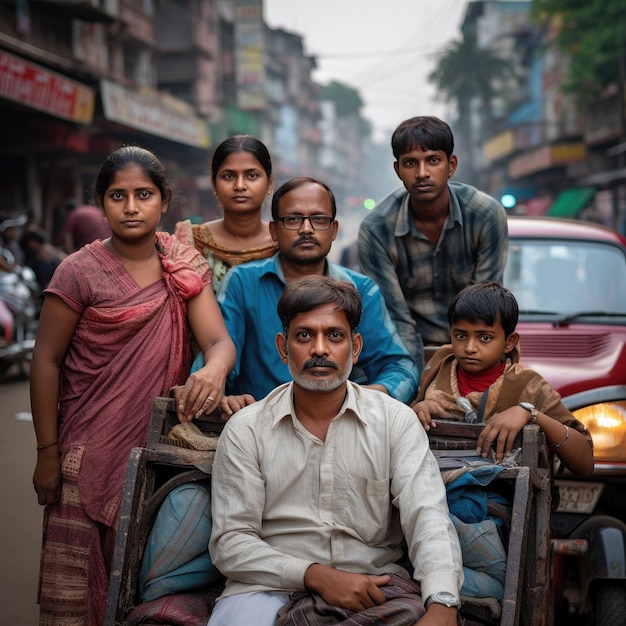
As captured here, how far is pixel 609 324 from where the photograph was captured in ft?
14.7

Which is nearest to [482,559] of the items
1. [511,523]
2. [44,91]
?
[511,523]

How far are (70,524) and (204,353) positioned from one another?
2.37 ft

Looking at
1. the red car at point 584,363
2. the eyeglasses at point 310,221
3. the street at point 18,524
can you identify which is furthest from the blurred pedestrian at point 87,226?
the eyeglasses at point 310,221

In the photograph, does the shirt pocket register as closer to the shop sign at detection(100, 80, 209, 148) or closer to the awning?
the shop sign at detection(100, 80, 209, 148)

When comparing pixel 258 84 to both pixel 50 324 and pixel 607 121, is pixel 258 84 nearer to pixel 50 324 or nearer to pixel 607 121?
pixel 607 121

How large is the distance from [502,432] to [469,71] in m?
49.3

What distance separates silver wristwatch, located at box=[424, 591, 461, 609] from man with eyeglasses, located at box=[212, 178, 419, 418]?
99cm

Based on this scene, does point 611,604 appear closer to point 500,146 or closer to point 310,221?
point 310,221

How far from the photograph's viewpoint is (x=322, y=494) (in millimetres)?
2455

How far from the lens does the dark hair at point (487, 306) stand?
312 centimetres

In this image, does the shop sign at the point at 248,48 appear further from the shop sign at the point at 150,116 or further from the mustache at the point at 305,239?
the mustache at the point at 305,239

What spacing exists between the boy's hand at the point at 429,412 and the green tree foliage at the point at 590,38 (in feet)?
73.6

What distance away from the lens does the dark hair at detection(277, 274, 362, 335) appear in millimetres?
2516

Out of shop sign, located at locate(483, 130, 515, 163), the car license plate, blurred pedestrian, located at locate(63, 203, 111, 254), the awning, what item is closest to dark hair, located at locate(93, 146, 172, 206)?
the car license plate
